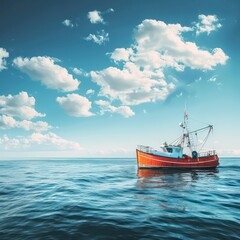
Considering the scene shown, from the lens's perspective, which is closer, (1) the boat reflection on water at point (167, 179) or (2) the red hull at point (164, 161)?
(1) the boat reflection on water at point (167, 179)

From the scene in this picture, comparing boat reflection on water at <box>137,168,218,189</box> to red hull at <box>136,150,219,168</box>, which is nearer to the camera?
boat reflection on water at <box>137,168,218,189</box>

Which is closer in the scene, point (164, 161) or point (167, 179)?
point (167, 179)

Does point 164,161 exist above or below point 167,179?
above

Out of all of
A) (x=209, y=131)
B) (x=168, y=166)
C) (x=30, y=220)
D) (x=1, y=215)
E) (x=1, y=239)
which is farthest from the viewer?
(x=209, y=131)

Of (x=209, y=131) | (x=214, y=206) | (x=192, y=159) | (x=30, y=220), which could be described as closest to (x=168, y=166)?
(x=192, y=159)

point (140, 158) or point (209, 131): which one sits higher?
point (209, 131)

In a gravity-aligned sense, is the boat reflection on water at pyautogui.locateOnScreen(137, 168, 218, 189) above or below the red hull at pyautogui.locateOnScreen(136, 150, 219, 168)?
below

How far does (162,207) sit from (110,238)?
4.63 m

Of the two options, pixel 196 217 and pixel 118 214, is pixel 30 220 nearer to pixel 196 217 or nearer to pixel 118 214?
pixel 118 214

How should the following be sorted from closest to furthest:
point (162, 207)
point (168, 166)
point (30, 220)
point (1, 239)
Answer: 1. point (1, 239)
2. point (30, 220)
3. point (162, 207)
4. point (168, 166)

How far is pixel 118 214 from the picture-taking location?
8.58 metres

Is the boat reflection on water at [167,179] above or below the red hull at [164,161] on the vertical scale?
below

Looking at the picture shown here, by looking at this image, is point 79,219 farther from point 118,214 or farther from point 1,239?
point 1,239

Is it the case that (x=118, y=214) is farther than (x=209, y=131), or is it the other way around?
(x=209, y=131)
